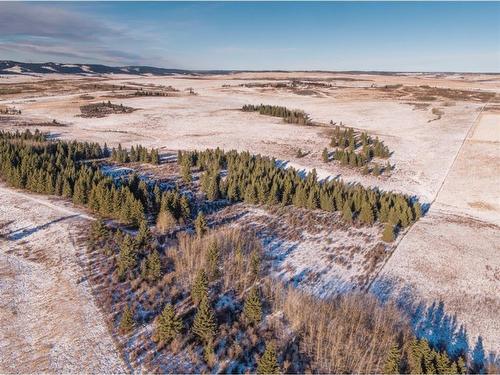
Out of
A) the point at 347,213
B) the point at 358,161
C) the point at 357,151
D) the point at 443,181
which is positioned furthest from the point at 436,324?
the point at 357,151

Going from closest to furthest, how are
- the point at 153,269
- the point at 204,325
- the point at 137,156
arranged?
the point at 204,325 < the point at 153,269 < the point at 137,156

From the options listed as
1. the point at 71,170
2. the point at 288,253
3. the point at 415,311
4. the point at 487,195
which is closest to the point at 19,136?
the point at 71,170

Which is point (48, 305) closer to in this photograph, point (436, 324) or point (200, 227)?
point (200, 227)

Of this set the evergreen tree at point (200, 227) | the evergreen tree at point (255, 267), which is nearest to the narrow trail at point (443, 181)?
the evergreen tree at point (255, 267)

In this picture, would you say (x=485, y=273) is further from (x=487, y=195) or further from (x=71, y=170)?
(x=71, y=170)

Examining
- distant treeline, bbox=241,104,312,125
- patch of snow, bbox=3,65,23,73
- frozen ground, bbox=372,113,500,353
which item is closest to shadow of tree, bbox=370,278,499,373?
frozen ground, bbox=372,113,500,353

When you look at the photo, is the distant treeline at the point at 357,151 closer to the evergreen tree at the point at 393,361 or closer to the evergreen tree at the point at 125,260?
the evergreen tree at the point at 393,361
